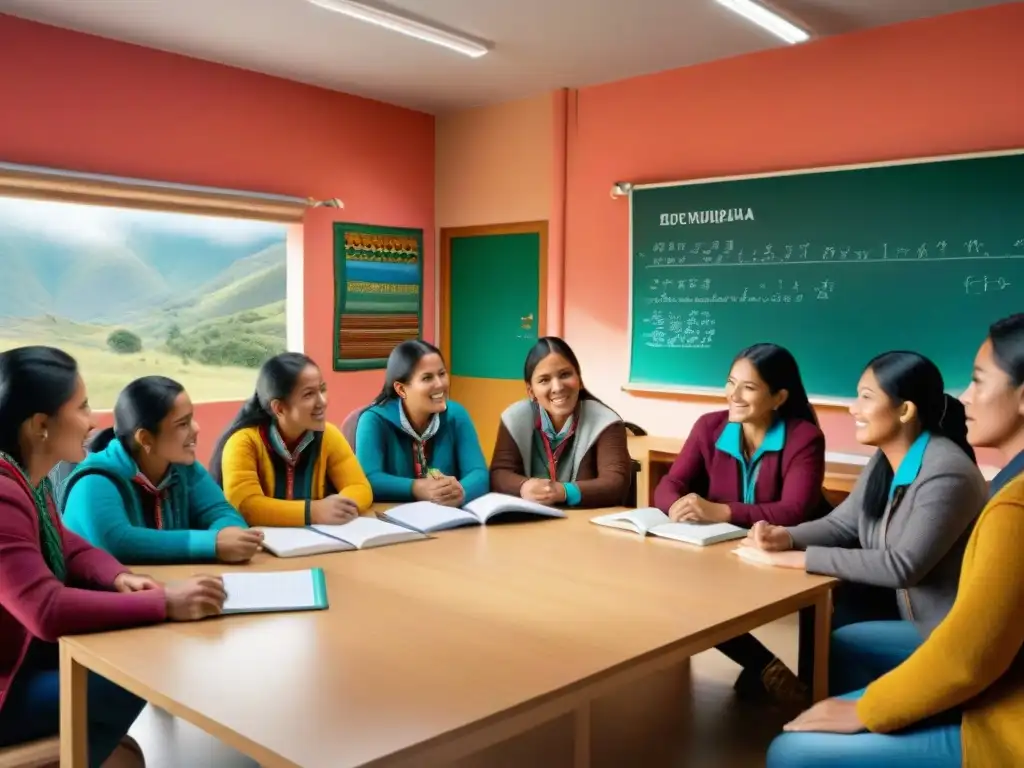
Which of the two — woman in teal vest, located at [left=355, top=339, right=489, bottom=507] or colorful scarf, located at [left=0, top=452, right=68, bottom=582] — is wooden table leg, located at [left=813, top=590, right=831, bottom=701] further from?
colorful scarf, located at [left=0, top=452, right=68, bottom=582]

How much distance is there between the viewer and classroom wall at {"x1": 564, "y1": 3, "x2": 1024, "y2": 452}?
3.66 metres

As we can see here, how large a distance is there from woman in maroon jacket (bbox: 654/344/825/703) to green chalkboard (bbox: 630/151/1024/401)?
156 cm

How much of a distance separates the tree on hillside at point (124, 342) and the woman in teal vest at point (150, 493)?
8.63 feet

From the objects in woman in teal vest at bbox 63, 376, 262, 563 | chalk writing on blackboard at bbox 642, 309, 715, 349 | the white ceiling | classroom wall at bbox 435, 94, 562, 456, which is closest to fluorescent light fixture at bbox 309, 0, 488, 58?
the white ceiling

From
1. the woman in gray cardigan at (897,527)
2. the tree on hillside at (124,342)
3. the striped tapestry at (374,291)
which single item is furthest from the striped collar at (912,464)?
the tree on hillside at (124,342)

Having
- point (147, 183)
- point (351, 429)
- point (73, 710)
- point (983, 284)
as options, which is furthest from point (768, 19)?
point (73, 710)

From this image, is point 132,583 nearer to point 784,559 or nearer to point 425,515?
point 425,515

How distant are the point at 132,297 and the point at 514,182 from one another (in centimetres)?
226

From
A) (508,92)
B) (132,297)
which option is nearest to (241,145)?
(132,297)

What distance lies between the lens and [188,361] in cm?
492

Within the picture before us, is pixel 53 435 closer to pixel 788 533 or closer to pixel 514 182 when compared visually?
pixel 788 533

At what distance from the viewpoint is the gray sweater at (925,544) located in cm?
189

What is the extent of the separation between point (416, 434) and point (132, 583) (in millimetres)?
1293

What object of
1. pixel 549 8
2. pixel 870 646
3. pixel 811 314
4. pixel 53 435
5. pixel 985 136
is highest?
pixel 549 8
